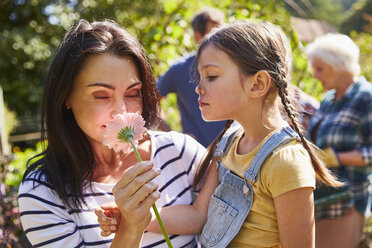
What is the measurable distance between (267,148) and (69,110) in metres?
0.77

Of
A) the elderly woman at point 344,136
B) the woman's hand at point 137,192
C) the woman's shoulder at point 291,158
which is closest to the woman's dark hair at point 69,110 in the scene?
the woman's hand at point 137,192

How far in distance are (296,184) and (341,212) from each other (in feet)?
8.14

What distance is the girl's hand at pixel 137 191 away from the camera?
1112 mm

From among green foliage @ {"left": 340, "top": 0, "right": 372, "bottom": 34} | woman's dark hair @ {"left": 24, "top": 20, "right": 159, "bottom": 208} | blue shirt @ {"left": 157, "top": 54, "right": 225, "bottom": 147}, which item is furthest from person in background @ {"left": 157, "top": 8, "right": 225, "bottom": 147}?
green foliage @ {"left": 340, "top": 0, "right": 372, "bottom": 34}

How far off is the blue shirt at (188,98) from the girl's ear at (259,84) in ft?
5.54

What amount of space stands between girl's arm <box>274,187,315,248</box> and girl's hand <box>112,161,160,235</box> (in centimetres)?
41

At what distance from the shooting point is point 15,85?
14.9 meters

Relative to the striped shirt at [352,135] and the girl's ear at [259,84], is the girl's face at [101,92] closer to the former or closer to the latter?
the girl's ear at [259,84]

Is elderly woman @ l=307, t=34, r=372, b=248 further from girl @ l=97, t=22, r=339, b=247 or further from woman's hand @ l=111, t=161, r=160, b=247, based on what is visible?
woman's hand @ l=111, t=161, r=160, b=247

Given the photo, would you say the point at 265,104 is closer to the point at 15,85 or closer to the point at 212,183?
the point at 212,183

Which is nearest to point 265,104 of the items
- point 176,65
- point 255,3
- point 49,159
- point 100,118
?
point 100,118

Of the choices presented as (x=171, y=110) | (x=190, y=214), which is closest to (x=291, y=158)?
(x=190, y=214)

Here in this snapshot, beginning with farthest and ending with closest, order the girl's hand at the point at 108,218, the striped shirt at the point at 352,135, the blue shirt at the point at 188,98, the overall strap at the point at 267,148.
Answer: the striped shirt at the point at 352,135 < the blue shirt at the point at 188,98 < the overall strap at the point at 267,148 < the girl's hand at the point at 108,218

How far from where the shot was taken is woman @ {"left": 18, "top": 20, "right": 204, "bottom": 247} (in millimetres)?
1372
